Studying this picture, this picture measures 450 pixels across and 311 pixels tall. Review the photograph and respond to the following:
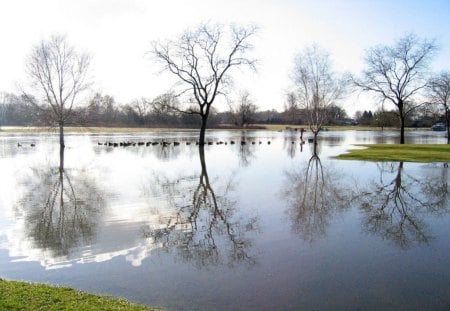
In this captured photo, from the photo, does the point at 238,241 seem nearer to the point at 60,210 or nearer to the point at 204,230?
the point at 204,230

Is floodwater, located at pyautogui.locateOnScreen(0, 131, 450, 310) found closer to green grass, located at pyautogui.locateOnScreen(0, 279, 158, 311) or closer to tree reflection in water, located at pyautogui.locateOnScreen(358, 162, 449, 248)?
tree reflection in water, located at pyautogui.locateOnScreen(358, 162, 449, 248)

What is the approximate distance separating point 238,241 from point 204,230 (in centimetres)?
118

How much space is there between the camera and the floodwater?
20.8 feet

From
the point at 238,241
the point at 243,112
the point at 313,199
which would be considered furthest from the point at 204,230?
the point at 243,112

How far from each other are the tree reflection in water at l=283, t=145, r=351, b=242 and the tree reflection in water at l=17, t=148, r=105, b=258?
211 inches

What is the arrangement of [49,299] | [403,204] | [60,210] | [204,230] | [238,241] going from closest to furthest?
[49,299] → [238,241] → [204,230] → [60,210] → [403,204]

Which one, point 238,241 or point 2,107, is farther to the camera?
point 2,107

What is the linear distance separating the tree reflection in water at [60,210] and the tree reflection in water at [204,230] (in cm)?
175

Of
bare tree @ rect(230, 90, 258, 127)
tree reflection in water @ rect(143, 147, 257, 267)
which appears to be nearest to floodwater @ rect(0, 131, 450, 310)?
tree reflection in water @ rect(143, 147, 257, 267)

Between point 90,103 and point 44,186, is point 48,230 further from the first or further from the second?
point 90,103

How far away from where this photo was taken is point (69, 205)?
501 inches

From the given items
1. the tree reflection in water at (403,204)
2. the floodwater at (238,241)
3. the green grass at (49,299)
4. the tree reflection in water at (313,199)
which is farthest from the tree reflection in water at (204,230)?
the tree reflection in water at (403,204)

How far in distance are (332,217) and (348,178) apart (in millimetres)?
7748

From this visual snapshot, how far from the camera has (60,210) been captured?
473 inches
